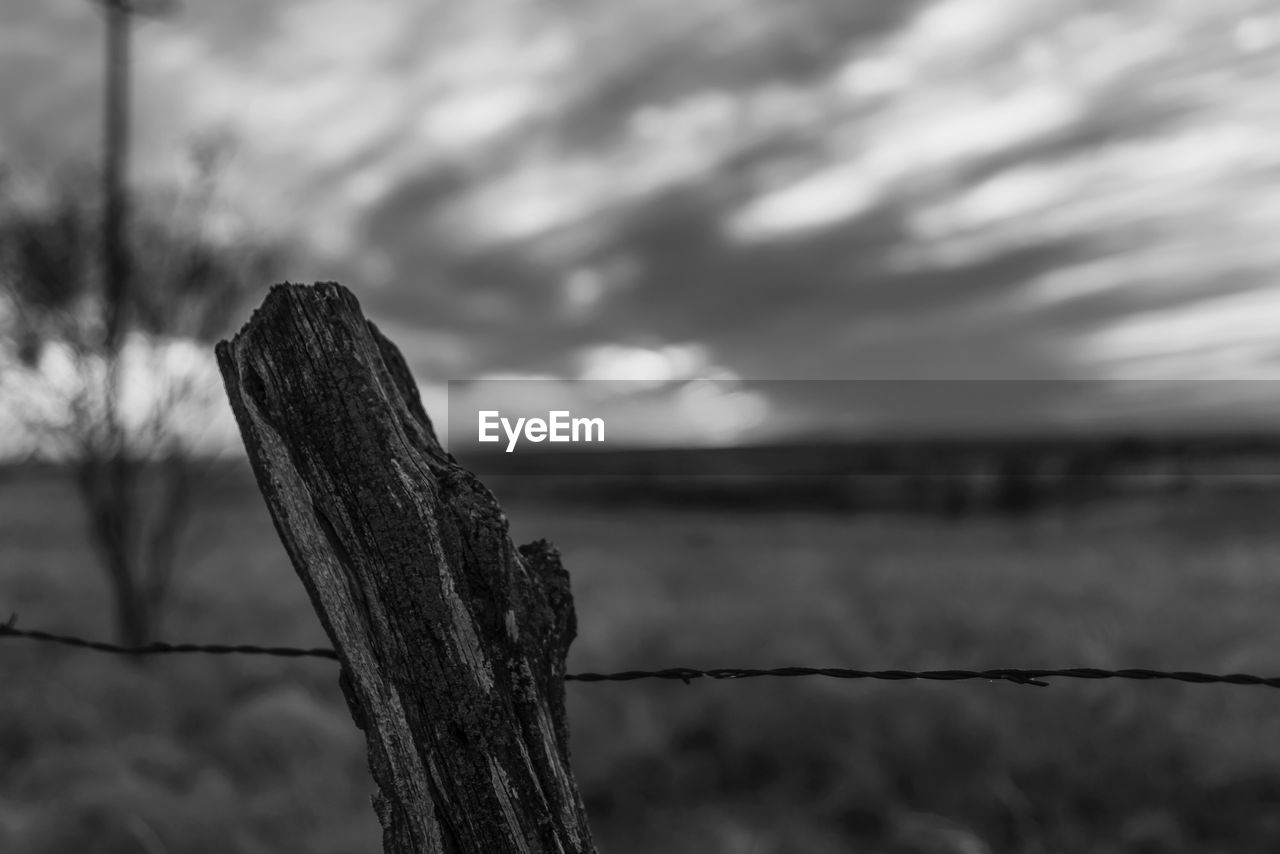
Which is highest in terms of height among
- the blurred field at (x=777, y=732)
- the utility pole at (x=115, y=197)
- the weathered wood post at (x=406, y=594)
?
A: the utility pole at (x=115, y=197)

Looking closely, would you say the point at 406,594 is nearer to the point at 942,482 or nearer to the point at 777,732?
the point at 777,732

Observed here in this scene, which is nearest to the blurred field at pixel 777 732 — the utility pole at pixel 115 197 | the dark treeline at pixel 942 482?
the utility pole at pixel 115 197

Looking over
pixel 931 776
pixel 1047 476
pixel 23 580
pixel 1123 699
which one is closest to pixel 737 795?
pixel 931 776

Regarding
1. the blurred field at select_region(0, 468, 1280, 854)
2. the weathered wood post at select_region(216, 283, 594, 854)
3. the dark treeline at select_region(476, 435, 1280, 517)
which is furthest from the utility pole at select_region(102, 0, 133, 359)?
the dark treeline at select_region(476, 435, 1280, 517)

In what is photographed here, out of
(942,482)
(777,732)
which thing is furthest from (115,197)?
(942,482)

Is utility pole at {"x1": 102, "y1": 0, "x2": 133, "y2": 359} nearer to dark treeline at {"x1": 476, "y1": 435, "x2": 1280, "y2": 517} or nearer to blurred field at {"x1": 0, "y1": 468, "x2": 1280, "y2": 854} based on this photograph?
blurred field at {"x1": 0, "y1": 468, "x2": 1280, "y2": 854}

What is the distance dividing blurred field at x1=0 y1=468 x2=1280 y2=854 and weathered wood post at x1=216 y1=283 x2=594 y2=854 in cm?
405

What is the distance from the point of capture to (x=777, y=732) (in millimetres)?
6746

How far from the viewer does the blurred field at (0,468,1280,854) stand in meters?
5.31

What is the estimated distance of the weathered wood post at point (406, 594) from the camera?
4.33 feet

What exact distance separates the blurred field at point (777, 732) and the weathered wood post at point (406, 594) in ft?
13.3

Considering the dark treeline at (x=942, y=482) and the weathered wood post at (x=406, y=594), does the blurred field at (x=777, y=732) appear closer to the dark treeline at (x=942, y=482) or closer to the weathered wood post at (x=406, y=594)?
the weathered wood post at (x=406, y=594)

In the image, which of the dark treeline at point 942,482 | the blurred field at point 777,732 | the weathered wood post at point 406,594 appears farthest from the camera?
the dark treeline at point 942,482

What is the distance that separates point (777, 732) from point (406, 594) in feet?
19.8
